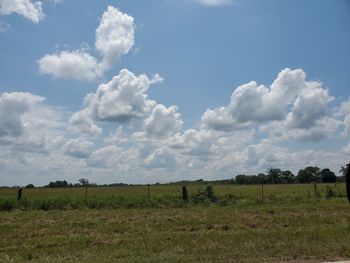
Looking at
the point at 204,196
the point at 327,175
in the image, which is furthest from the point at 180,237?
the point at 327,175

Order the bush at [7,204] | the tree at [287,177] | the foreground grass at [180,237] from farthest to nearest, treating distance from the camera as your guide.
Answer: the tree at [287,177] < the bush at [7,204] < the foreground grass at [180,237]

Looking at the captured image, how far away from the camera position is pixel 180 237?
527 inches

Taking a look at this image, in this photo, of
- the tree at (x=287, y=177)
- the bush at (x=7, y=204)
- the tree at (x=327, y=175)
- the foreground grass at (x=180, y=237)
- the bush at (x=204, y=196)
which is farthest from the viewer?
the tree at (x=287, y=177)

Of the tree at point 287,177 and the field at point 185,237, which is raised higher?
the tree at point 287,177

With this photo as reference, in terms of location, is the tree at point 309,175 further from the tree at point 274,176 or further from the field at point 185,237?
the field at point 185,237

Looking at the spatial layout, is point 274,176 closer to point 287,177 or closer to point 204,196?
point 287,177

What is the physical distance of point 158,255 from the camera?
10.6 meters

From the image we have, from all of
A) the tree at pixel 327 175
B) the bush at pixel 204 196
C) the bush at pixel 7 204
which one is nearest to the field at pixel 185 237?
the bush at pixel 7 204

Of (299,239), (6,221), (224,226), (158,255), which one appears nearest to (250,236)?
(299,239)

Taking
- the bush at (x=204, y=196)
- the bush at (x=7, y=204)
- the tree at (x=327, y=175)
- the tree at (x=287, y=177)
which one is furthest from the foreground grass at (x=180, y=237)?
the tree at (x=287, y=177)

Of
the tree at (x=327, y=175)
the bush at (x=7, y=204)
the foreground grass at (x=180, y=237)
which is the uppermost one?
the tree at (x=327, y=175)

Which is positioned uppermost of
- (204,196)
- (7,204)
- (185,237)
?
(204,196)

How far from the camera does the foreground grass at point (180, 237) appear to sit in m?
10.5

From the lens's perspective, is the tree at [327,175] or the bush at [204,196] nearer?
the bush at [204,196]
